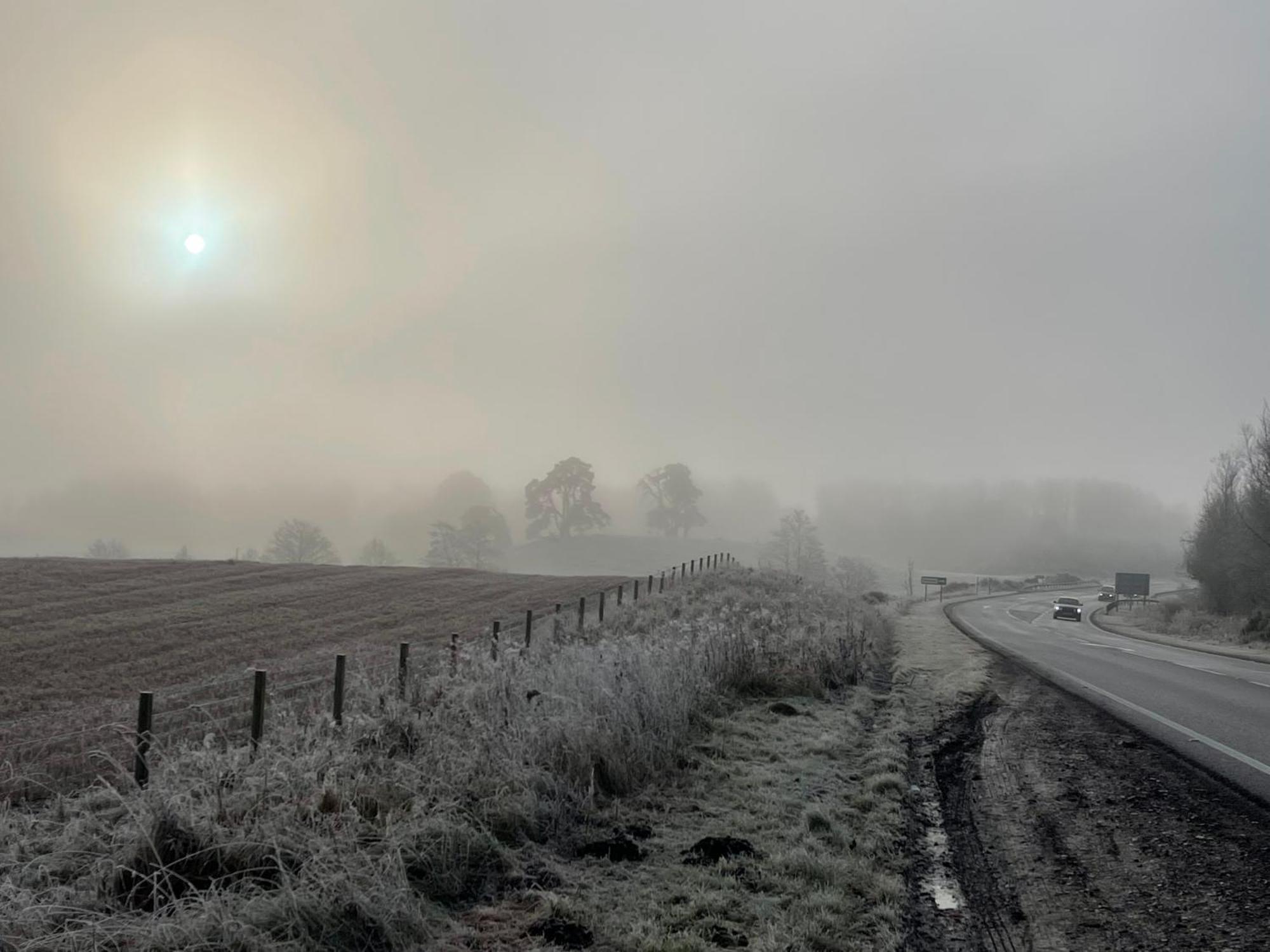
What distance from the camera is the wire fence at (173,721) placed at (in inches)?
306

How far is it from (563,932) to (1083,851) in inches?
156

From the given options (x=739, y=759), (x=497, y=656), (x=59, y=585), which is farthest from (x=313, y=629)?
(x=739, y=759)

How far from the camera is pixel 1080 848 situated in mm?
6172

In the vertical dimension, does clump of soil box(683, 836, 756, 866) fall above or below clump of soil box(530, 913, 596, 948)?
below

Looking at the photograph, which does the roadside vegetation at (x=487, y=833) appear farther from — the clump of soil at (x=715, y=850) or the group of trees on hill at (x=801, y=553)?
the group of trees on hill at (x=801, y=553)

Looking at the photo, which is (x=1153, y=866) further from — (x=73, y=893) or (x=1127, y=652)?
(x=1127, y=652)

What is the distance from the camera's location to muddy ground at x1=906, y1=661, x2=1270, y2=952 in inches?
189

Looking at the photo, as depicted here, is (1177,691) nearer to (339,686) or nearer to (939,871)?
(939,871)

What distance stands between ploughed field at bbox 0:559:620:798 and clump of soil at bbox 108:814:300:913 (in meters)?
1.72

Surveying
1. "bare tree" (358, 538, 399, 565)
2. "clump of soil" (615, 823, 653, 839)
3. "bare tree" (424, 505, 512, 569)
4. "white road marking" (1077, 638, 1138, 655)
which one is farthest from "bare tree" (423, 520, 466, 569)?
"clump of soil" (615, 823, 653, 839)

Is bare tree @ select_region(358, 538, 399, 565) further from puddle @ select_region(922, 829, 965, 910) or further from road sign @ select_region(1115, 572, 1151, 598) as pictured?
puddle @ select_region(922, 829, 965, 910)

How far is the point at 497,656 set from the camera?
9844mm

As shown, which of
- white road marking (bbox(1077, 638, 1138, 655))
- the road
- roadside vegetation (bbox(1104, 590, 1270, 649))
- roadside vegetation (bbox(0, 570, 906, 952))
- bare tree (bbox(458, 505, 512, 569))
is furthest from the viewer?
bare tree (bbox(458, 505, 512, 569))

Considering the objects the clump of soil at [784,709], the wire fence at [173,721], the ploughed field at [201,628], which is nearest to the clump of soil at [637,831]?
the wire fence at [173,721]
